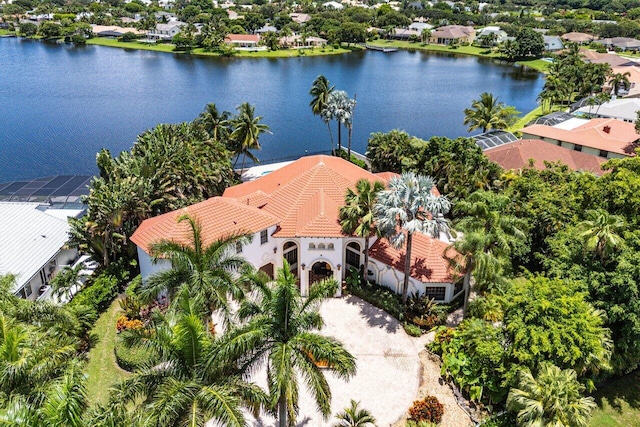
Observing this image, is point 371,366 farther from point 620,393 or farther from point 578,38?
point 578,38

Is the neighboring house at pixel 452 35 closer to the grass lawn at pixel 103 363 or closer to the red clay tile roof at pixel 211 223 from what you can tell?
the red clay tile roof at pixel 211 223

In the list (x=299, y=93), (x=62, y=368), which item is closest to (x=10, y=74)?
(x=299, y=93)

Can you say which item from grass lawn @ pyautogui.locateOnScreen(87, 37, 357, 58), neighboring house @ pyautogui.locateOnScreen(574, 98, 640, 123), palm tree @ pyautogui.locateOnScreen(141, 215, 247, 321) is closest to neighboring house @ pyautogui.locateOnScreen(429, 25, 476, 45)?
grass lawn @ pyautogui.locateOnScreen(87, 37, 357, 58)

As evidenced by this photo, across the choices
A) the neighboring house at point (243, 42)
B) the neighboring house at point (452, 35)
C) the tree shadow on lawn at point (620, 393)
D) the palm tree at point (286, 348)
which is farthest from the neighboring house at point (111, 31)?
the tree shadow on lawn at point (620, 393)

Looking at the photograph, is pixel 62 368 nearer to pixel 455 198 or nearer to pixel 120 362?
pixel 120 362

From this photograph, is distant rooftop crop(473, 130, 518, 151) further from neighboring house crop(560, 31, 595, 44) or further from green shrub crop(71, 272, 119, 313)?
neighboring house crop(560, 31, 595, 44)

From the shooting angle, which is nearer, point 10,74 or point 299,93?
point 299,93
